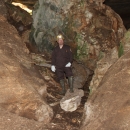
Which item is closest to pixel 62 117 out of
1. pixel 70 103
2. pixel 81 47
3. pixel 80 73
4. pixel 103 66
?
pixel 70 103

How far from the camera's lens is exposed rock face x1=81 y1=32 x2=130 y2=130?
5578 millimetres

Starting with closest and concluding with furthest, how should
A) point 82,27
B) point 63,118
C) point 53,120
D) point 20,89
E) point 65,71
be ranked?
point 20,89 → point 53,120 → point 63,118 → point 65,71 → point 82,27

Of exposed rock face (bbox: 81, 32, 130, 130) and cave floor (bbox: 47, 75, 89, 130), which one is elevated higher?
exposed rock face (bbox: 81, 32, 130, 130)

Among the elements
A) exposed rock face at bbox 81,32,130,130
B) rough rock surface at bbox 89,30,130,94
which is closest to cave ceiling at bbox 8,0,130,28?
rough rock surface at bbox 89,30,130,94

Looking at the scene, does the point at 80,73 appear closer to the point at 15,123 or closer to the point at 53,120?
the point at 53,120

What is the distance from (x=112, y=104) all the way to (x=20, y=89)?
3.00 m

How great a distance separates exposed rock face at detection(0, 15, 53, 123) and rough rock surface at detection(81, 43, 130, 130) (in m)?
1.54

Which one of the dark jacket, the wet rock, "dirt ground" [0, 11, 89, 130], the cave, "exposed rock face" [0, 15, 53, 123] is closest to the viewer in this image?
"dirt ground" [0, 11, 89, 130]

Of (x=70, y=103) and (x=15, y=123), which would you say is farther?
(x=70, y=103)

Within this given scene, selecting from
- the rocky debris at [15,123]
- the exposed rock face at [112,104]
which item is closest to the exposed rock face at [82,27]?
the exposed rock face at [112,104]

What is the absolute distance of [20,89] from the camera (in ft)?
24.3

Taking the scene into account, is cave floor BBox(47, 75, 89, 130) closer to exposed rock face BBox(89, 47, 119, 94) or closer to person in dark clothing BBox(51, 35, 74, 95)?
person in dark clothing BBox(51, 35, 74, 95)

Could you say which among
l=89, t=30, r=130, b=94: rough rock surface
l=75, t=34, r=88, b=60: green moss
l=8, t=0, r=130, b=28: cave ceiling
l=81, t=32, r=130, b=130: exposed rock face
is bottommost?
l=8, t=0, r=130, b=28: cave ceiling

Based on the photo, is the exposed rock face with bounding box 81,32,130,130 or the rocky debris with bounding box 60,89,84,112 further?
the rocky debris with bounding box 60,89,84,112
